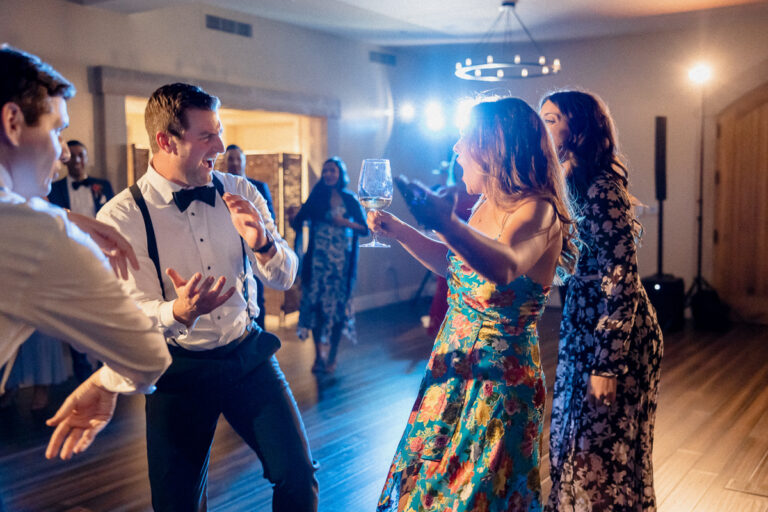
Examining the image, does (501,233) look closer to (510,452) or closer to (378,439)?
(510,452)

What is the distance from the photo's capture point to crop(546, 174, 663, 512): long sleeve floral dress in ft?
6.89

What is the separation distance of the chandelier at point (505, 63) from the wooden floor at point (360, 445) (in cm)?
243

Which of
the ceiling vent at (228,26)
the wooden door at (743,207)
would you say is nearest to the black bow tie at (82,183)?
the ceiling vent at (228,26)

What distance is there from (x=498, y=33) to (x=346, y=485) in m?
6.11

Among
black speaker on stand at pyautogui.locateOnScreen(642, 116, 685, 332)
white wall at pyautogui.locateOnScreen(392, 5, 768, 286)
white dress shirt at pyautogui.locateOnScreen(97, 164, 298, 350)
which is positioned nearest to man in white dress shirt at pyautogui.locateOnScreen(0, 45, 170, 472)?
white dress shirt at pyautogui.locateOnScreen(97, 164, 298, 350)

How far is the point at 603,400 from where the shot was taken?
2.09 m

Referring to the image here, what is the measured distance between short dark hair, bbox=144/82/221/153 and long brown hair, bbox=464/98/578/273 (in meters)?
0.76

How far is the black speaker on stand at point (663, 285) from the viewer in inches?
283

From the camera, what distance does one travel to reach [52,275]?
1.02 m

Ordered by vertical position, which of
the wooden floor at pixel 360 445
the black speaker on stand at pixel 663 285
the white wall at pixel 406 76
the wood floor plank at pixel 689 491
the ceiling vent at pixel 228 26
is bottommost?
the wood floor plank at pixel 689 491

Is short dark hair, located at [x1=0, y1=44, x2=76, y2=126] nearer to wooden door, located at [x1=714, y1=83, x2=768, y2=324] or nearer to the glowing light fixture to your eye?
the glowing light fixture

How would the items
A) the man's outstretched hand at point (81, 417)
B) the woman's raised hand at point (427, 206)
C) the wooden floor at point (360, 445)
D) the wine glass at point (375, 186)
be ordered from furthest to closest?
the wooden floor at point (360, 445), the wine glass at point (375, 186), the woman's raised hand at point (427, 206), the man's outstretched hand at point (81, 417)

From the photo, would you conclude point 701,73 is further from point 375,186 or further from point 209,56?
point 375,186

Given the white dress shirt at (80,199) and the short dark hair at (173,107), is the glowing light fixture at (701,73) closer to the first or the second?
the white dress shirt at (80,199)
